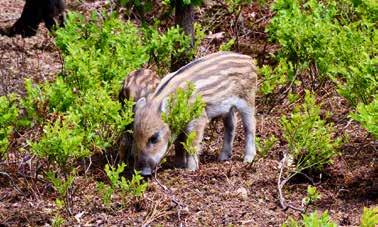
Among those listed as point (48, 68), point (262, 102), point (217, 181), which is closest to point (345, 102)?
point (262, 102)

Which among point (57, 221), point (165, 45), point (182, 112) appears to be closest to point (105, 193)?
point (57, 221)

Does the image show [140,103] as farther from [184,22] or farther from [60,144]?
[184,22]

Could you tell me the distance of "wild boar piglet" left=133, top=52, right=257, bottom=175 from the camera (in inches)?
270

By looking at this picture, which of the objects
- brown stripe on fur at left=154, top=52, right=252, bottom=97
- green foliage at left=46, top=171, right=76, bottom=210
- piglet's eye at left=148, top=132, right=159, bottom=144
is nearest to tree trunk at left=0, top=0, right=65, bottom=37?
brown stripe on fur at left=154, top=52, right=252, bottom=97

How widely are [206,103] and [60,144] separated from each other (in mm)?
1635

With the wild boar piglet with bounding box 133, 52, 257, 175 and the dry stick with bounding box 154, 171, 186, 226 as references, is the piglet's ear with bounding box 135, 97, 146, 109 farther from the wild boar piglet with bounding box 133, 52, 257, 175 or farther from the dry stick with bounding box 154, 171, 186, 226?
the dry stick with bounding box 154, 171, 186, 226

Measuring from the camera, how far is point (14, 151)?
7137 millimetres

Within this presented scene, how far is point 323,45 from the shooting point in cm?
809

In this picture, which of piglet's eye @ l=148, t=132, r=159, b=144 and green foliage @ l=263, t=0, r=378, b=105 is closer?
piglet's eye @ l=148, t=132, r=159, b=144

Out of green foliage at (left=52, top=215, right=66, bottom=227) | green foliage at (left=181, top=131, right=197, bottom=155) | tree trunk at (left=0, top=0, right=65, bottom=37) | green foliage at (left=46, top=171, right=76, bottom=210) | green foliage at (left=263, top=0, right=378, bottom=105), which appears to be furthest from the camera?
tree trunk at (left=0, top=0, right=65, bottom=37)

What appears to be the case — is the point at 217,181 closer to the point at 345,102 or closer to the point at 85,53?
the point at 85,53

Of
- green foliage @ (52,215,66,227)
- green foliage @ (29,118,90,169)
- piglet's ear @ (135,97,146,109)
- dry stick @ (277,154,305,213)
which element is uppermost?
piglet's ear @ (135,97,146,109)

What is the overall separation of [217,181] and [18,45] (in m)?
4.58

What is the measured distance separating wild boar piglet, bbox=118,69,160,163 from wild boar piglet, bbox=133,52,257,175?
177mm
